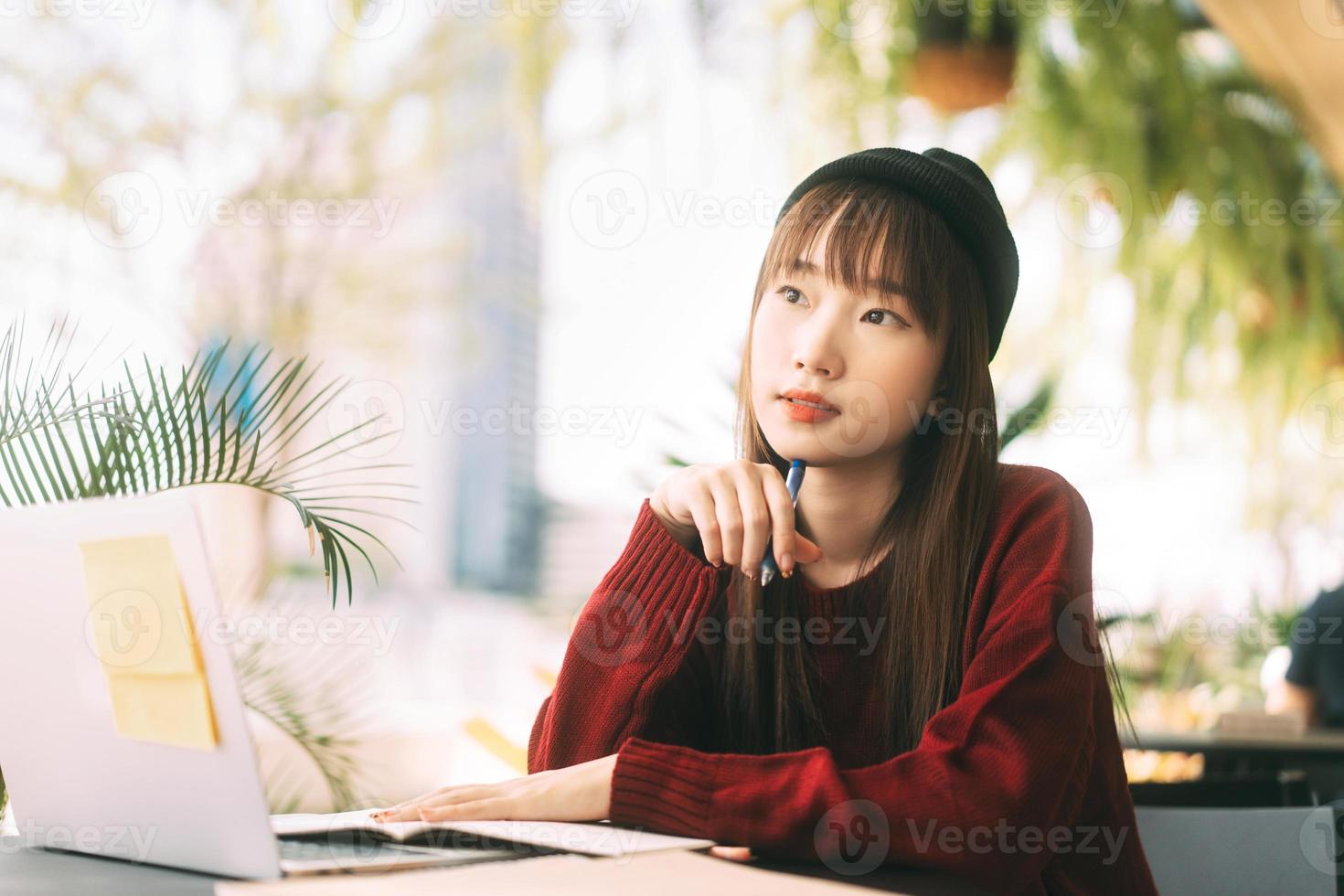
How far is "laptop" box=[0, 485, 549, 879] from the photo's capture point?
22.3 inches

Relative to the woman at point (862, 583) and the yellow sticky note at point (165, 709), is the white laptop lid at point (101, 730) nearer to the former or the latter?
the yellow sticky note at point (165, 709)

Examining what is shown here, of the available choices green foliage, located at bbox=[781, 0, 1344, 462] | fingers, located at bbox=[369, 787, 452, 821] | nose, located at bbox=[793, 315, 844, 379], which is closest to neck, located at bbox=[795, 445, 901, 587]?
nose, located at bbox=[793, 315, 844, 379]

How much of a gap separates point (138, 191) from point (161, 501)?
14.3 feet

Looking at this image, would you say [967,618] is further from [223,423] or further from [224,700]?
[223,423]

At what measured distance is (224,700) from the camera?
56 cm

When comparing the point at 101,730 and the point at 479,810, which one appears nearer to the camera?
the point at 101,730

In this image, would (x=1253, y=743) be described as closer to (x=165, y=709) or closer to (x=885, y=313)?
(x=885, y=313)

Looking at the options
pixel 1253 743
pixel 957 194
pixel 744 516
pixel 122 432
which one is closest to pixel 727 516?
pixel 744 516

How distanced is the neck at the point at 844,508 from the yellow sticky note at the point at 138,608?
622 millimetres

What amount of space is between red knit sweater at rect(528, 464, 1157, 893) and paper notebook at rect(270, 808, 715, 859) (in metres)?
0.02

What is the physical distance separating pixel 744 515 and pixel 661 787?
0.21 metres

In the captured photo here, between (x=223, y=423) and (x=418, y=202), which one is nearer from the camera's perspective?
(x=223, y=423)

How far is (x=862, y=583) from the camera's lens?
3.43 ft

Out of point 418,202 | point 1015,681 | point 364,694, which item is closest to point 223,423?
point 1015,681
